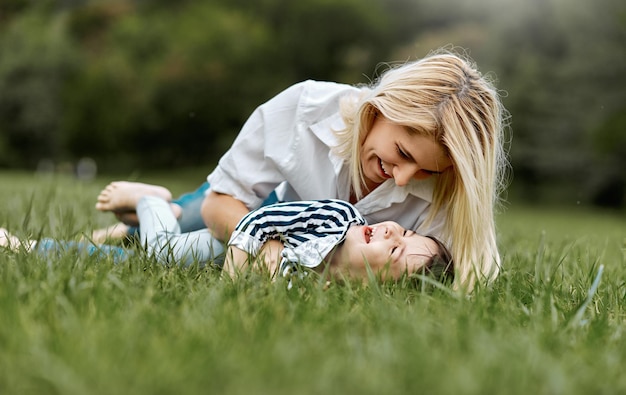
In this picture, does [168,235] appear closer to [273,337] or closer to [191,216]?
[191,216]

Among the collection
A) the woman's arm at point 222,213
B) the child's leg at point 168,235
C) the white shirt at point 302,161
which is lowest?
the child's leg at point 168,235

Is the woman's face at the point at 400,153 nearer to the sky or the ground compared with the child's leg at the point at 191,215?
nearer to the sky

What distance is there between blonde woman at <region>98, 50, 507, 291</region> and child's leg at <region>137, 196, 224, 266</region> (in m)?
0.08

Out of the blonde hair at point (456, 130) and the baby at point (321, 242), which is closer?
the baby at point (321, 242)

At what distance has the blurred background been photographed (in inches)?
920

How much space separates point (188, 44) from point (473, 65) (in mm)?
34820

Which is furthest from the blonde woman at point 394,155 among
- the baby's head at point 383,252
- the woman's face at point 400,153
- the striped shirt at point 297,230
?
the striped shirt at point 297,230

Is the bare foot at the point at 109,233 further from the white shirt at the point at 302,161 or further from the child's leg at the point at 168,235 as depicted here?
the white shirt at the point at 302,161

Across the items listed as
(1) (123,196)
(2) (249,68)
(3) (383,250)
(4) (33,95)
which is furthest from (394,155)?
(4) (33,95)

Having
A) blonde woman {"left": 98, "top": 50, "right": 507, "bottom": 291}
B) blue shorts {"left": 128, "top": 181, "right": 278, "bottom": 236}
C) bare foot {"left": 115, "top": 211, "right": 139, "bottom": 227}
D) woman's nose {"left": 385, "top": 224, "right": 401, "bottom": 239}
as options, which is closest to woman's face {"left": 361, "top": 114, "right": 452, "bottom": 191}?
blonde woman {"left": 98, "top": 50, "right": 507, "bottom": 291}

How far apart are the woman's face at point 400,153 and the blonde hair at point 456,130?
0.03 metres

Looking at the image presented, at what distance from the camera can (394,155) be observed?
8.56 feet

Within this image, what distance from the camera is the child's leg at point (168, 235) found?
8.91ft

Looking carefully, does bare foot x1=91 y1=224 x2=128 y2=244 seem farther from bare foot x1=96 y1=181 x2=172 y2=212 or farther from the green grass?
the green grass
